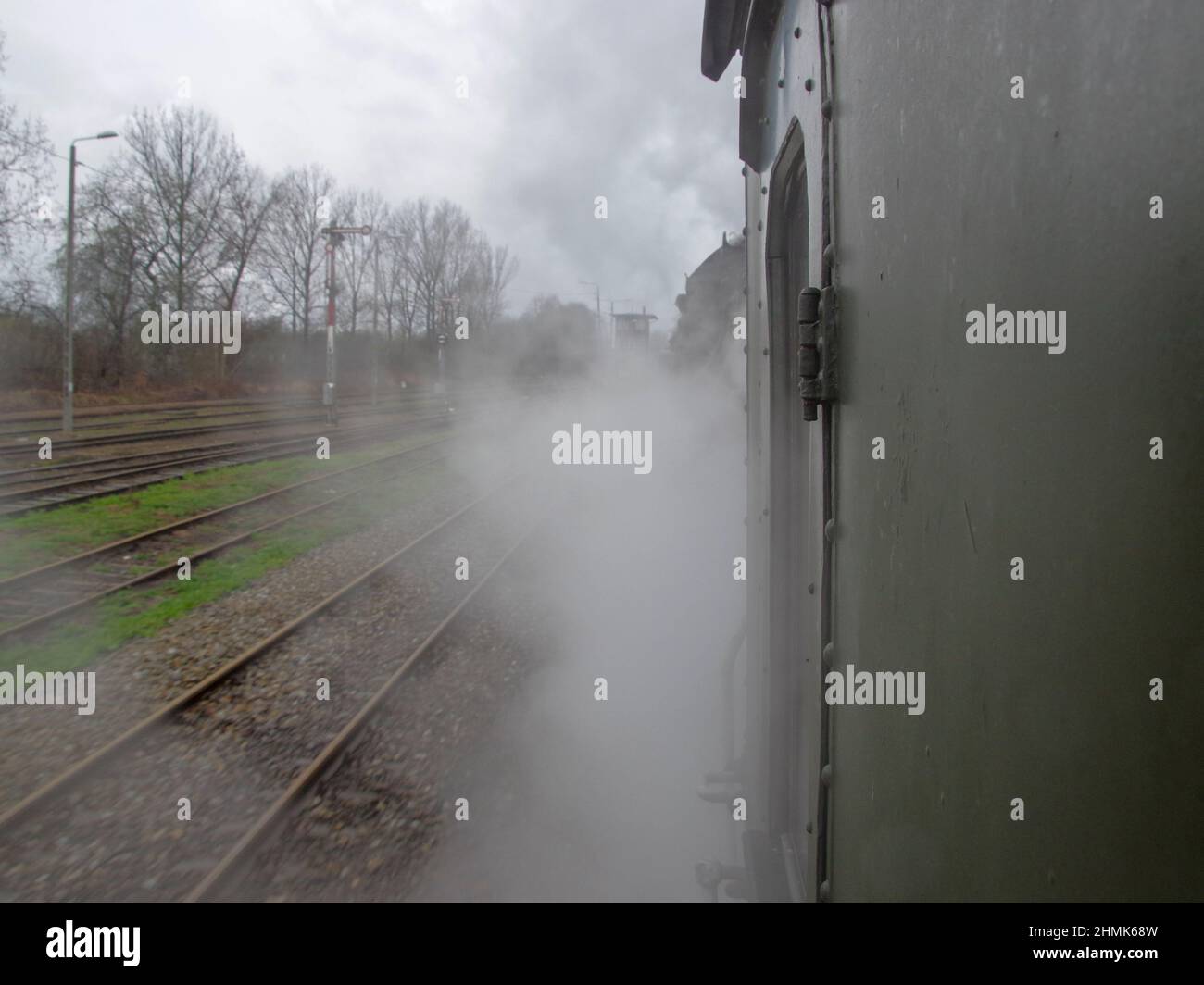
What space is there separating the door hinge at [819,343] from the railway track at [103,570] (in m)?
6.55

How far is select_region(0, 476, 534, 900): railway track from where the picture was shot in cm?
362

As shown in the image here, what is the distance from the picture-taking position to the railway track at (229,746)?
3625mm

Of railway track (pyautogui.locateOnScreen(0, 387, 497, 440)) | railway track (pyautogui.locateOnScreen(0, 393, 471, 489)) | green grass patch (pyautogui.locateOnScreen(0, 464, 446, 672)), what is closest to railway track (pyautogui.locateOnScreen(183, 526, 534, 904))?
green grass patch (pyautogui.locateOnScreen(0, 464, 446, 672))

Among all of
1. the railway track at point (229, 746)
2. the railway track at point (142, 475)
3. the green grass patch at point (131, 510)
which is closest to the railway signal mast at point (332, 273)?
the railway track at point (142, 475)

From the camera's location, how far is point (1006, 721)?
80 centimetres

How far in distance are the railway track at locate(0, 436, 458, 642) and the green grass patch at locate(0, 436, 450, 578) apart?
254 mm

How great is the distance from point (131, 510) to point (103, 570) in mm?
2546

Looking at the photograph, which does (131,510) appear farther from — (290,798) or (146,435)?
(146,435)

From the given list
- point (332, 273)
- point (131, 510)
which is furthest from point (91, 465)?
point (332, 273)

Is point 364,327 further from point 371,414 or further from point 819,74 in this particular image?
point 819,74

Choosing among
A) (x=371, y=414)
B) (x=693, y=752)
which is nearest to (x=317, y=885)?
(x=693, y=752)

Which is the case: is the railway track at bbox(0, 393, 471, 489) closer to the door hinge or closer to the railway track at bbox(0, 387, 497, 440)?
the railway track at bbox(0, 387, 497, 440)
